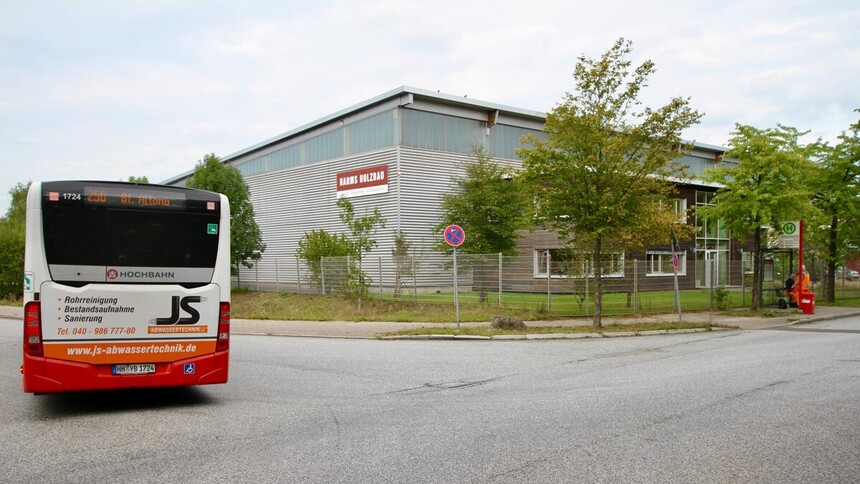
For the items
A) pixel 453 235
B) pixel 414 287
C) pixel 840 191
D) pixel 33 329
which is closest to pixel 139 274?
pixel 33 329

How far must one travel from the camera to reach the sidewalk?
18625mm

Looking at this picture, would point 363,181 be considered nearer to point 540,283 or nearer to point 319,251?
point 319,251

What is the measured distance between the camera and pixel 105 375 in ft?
25.5

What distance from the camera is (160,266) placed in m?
8.08

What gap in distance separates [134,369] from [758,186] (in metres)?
23.6

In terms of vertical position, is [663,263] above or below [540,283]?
above

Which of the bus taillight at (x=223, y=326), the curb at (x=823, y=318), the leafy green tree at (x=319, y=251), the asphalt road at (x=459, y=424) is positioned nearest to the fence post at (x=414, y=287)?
the leafy green tree at (x=319, y=251)

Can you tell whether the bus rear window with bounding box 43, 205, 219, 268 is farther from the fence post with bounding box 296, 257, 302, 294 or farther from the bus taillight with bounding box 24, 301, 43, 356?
the fence post with bounding box 296, 257, 302, 294

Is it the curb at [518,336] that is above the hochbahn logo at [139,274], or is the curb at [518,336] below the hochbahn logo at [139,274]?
below

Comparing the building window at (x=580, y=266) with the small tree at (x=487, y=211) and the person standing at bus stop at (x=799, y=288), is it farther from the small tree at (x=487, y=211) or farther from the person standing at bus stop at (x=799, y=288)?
the person standing at bus stop at (x=799, y=288)

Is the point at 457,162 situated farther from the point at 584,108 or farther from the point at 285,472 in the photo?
the point at 285,472

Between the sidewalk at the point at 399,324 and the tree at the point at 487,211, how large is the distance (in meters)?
8.24

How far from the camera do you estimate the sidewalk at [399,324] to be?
18.6 metres

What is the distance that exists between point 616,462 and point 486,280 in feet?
60.3
